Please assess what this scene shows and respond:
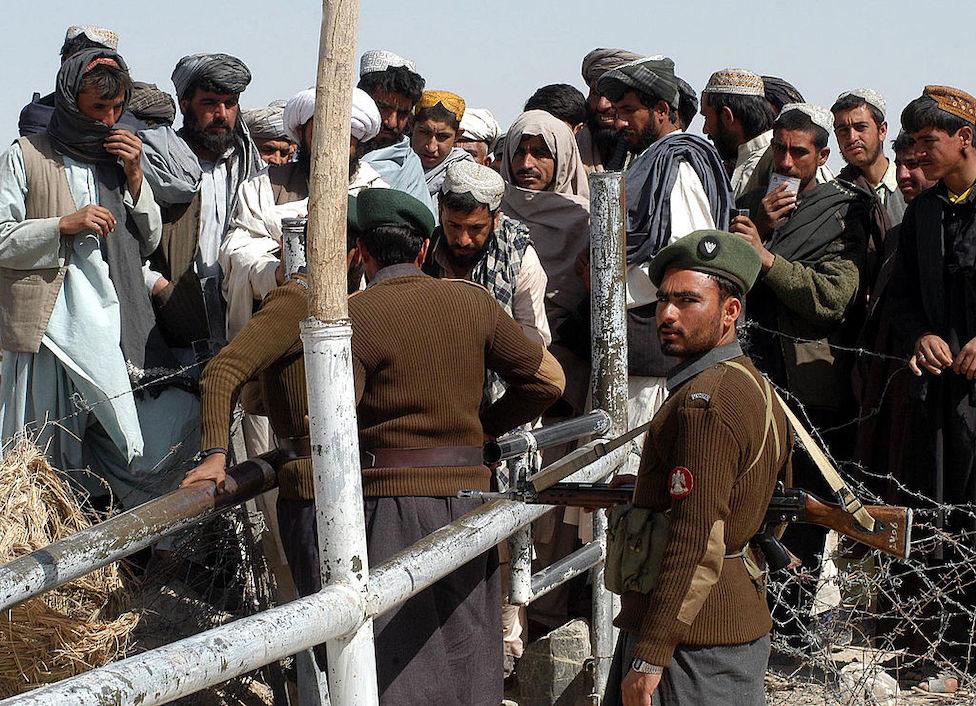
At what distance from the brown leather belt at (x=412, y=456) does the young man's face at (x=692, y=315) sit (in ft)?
2.44

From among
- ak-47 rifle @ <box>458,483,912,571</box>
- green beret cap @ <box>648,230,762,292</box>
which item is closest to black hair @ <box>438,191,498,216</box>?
green beret cap @ <box>648,230,762,292</box>

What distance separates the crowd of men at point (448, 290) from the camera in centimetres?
353

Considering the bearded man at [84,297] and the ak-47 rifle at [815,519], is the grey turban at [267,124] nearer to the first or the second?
the bearded man at [84,297]

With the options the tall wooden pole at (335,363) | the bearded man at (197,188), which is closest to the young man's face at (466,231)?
the bearded man at (197,188)

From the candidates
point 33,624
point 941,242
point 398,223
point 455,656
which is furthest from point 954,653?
point 33,624

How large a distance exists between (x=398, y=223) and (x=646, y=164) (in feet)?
5.64

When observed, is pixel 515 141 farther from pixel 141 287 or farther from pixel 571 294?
pixel 141 287

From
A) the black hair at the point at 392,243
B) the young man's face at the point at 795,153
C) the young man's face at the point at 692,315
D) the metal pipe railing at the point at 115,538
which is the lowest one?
the metal pipe railing at the point at 115,538

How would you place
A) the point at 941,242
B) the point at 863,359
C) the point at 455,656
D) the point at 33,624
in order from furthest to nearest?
the point at 863,359, the point at 941,242, the point at 33,624, the point at 455,656

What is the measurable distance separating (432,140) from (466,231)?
196cm

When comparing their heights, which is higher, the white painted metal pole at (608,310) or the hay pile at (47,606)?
the white painted metal pole at (608,310)

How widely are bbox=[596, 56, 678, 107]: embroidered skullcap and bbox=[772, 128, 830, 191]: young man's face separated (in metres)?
0.46

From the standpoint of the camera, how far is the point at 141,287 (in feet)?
16.7

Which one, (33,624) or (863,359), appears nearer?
(33,624)
